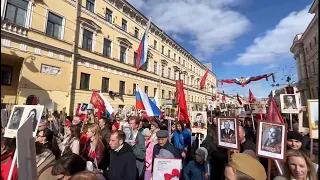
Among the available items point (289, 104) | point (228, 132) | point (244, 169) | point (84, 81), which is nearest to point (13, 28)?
point (84, 81)

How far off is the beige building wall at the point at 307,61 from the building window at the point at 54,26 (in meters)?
34.5

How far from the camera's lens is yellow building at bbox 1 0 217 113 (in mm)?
13055

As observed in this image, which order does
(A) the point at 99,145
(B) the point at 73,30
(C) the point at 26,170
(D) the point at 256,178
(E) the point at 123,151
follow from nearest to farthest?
(C) the point at 26,170 < (D) the point at 256,178 < (E) the point at 123,151 < (A) the point at 99,145 < (B) the point at 73,30

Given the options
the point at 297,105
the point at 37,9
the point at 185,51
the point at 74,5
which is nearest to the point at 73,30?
the point at 74,5

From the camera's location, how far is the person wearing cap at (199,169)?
3.92 metres

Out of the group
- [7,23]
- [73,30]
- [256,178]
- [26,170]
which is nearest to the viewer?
[26,170]

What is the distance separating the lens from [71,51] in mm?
16531

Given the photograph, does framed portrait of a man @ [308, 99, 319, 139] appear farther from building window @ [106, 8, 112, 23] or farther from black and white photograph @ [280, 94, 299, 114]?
building window @ [106, 8, 112, 23]

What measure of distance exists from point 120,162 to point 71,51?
14988 mm

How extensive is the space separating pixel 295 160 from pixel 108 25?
20775 mm

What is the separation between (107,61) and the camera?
20.6 metres

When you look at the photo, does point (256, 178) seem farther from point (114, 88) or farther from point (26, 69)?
point (114, 88)

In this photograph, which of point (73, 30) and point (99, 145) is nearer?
point (99, 145)

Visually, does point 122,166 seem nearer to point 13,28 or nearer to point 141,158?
point 141,158
